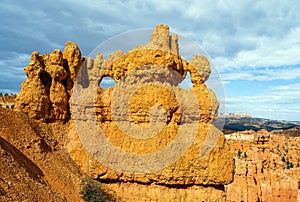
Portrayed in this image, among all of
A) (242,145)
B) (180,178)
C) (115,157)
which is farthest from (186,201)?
(242,145)

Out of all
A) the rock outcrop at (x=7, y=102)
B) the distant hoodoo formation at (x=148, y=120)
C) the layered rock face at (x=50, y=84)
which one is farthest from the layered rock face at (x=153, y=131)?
the rock outcrop at (x=7, y=102)

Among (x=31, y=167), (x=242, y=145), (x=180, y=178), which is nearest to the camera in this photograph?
(x=31, y=167)

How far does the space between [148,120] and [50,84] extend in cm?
633

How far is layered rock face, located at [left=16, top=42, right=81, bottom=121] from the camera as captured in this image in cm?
1587

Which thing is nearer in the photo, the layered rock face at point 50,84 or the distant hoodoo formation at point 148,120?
the distant hoodoo formation at point 148,120

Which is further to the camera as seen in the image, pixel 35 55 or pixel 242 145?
pixel 242 145

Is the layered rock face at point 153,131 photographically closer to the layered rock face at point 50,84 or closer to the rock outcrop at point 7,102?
the layered rock face at point 50,84

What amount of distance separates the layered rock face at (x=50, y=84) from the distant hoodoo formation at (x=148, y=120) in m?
0.05

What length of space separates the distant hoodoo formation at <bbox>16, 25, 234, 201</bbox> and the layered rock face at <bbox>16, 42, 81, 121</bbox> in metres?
0.05

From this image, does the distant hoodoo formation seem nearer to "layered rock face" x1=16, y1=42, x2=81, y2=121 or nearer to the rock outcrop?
"layered rock face" x1=16, y1=42, x2=81, y2=121

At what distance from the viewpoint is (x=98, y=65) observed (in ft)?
55.7

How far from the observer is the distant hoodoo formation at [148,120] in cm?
1514

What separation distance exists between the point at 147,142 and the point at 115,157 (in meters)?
1.91

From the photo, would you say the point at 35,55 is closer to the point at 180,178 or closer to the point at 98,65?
the point at 98,65
